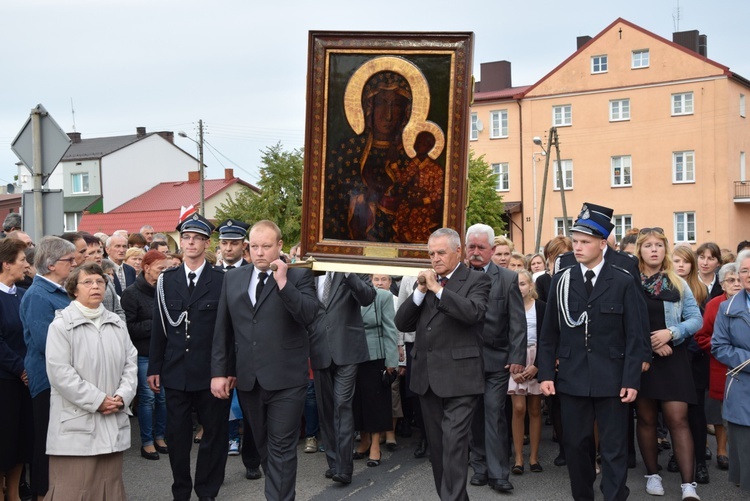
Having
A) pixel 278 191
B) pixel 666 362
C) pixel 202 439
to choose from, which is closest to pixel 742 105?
pixel 278 191

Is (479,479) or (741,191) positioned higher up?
(741,191)

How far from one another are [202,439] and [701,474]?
4709 mm

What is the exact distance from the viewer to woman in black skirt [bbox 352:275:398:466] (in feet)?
30.9

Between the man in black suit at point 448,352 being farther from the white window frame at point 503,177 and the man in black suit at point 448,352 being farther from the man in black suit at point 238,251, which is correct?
the white window frame at point 503,177

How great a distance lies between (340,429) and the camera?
8484 millimetres

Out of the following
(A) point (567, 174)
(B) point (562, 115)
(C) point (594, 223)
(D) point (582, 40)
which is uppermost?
(D) point (582, 40)

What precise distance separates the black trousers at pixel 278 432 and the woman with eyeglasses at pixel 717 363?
12.2 ft

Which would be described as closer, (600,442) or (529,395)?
(600,442)

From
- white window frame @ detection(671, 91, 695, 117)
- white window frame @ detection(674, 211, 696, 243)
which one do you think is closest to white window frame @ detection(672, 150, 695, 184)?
white window frame @ detection(674, 211, 696, 243)

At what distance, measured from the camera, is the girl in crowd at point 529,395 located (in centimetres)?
872

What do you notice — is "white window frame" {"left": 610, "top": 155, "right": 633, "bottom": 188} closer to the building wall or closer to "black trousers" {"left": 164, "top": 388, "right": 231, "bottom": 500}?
the building wall

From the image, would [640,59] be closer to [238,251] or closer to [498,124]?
[498,124]

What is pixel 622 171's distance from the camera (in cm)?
5003

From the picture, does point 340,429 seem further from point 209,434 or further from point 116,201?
point 116,201
